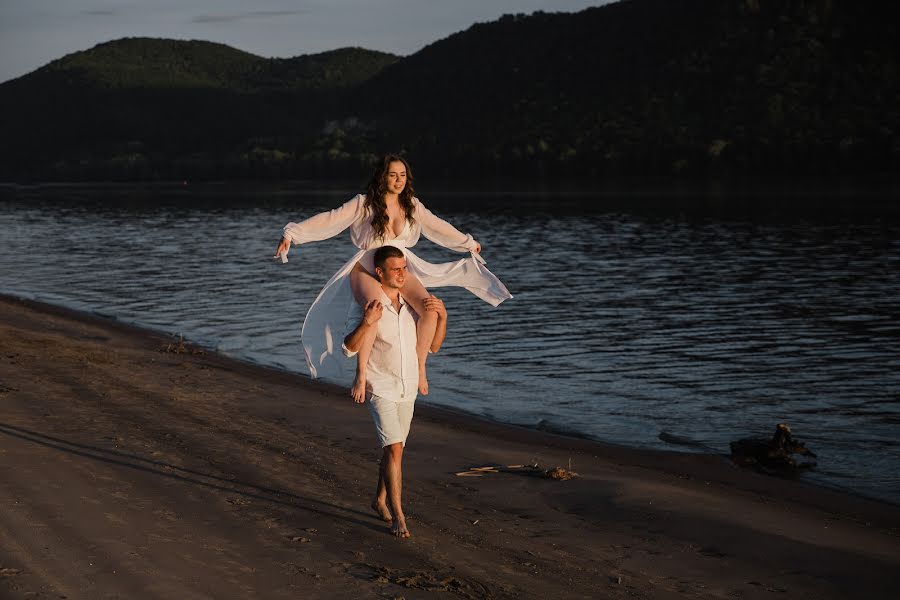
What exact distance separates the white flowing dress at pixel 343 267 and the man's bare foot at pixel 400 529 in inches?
41.1

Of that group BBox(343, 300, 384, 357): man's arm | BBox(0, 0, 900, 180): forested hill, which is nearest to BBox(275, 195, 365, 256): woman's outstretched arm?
BBox(343, 300, 384, 357): man's arm

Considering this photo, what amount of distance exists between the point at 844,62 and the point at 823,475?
142m

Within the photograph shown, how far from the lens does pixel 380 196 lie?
713cm

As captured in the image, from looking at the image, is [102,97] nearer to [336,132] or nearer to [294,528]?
[336,132]

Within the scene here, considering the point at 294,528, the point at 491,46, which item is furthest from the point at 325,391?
the point at 491,46

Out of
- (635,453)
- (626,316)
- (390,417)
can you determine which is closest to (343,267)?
(390,417)

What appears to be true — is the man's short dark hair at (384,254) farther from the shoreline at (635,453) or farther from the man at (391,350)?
the shoreline at (635,453)

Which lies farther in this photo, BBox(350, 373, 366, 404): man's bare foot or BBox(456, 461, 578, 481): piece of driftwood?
BBox(456, 461, 578, 481): piece of driftwood

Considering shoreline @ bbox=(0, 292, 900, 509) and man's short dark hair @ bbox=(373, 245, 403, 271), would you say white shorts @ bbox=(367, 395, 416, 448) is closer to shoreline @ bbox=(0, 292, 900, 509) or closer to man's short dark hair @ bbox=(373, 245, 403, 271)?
man's short dark hair @ bbox=(373, 245, 403, 271)

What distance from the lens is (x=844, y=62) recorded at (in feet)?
458

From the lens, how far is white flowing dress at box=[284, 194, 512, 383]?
7.16 m

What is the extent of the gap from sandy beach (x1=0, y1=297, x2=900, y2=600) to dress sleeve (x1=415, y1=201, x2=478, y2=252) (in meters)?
2.00

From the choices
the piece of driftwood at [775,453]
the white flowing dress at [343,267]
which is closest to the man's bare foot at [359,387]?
the white flowing dress at [343,267]

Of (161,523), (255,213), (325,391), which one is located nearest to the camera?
(161,523)
